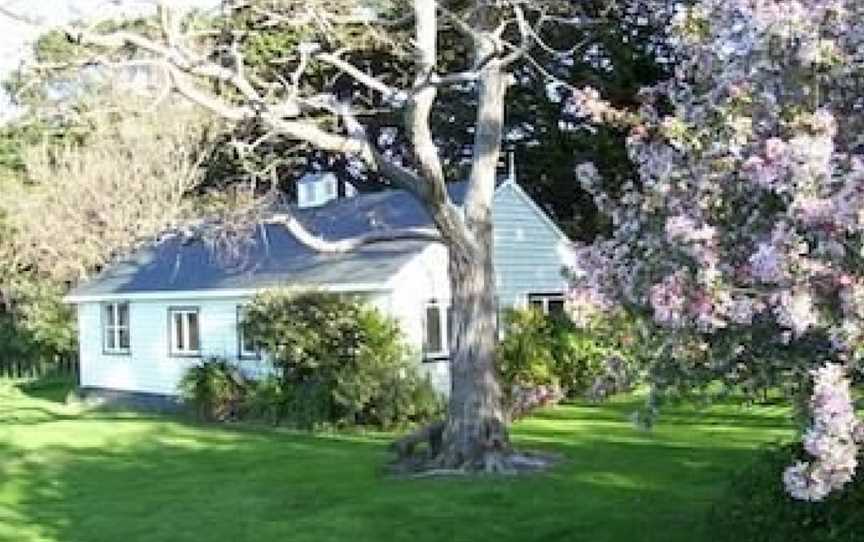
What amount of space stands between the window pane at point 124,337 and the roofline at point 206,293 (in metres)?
0.80

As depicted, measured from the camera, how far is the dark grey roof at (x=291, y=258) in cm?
2400

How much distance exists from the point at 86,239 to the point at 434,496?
25483 millimetres

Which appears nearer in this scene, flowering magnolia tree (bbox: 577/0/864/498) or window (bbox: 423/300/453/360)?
flowering magnolia tree (bbox: 577/0/864/498)

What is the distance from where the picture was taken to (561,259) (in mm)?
27359

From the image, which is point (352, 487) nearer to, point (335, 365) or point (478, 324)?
point (478, 324)

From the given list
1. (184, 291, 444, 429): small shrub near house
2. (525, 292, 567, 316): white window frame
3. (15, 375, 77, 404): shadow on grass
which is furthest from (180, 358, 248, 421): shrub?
(15, 375, 77, 404): shadow on grass

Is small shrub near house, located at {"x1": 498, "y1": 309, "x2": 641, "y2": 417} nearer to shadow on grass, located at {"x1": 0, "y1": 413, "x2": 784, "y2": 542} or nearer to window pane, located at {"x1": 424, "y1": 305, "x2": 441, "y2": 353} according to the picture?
window pane, located at {"x1": 424, "y1": 305, "x2": 441, "y2": 353}

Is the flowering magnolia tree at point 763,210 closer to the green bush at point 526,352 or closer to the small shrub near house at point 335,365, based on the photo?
Result: the small shrub near house at point 335,365

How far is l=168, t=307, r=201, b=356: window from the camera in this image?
90.6ft

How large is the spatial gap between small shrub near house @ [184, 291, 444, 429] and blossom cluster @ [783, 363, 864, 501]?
628 inches

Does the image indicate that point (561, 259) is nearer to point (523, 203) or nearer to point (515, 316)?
point (523, 203)

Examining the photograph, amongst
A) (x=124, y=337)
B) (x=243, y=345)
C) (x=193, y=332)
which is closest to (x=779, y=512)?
(x=243, y=345)

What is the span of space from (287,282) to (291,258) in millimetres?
2002

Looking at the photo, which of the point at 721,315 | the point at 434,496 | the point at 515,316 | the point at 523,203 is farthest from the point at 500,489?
the point at 523,203
